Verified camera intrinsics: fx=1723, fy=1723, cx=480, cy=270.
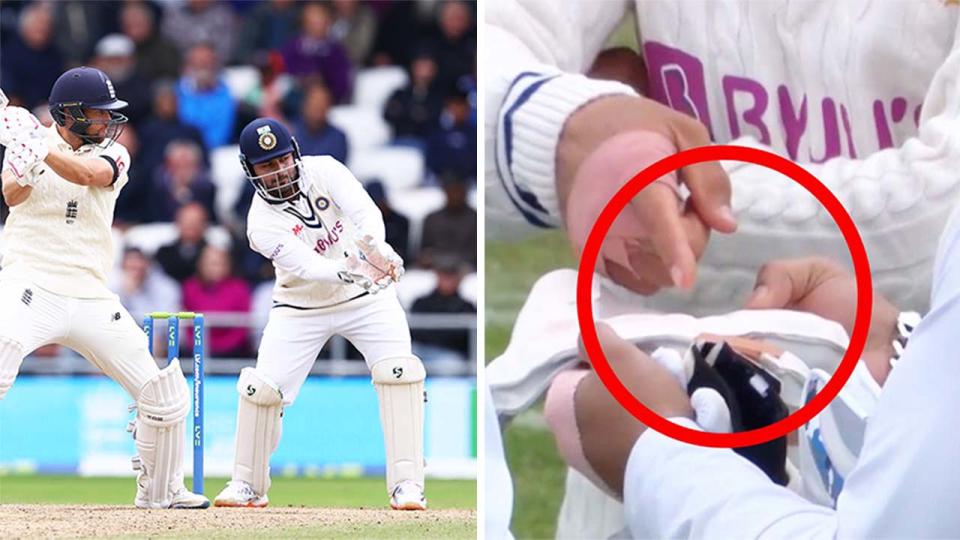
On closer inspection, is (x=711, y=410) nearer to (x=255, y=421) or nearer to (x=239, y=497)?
(x=255, y=421)

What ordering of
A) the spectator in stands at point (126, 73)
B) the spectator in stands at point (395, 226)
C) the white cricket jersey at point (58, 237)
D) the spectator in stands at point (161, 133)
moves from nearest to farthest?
1. the white cricket jersey at point (58, 237)
2. the spectator in stands at point (395, 226)
3. the spectator in stands at point (161, 133)
4. the spectator in stands at point (126, 73)

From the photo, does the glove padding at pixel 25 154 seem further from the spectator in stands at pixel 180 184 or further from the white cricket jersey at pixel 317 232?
the spectator in stands at pixel 180 184

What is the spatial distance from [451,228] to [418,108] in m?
1.69

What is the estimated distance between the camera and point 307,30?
13570mm

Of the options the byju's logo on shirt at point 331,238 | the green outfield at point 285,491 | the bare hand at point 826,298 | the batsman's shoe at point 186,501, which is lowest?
the green outfield at point 285,491

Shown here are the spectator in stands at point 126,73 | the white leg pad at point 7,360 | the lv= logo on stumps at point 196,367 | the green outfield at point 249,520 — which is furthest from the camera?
the spectator in stands at point 126,73

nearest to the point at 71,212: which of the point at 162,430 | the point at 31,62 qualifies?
the point at 162,430

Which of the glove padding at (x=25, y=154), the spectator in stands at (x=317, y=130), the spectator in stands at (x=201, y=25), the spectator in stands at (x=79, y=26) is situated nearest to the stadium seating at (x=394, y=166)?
the spectator in stands at (x=317, y=130)

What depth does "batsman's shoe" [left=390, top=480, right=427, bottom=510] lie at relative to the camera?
6.64 meters

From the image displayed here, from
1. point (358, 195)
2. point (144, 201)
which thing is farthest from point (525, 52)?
point (144, 201)

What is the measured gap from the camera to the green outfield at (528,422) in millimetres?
4602

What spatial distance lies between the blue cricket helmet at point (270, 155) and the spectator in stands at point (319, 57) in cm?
701

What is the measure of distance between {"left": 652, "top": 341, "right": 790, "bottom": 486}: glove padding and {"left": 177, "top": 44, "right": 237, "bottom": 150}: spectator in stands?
8915mm

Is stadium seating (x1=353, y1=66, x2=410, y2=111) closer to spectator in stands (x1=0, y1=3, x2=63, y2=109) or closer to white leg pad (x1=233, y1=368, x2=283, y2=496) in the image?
spectator in stands (x1=0, y1=3, x2=63, y2=109)
